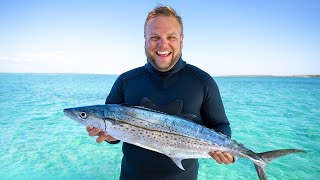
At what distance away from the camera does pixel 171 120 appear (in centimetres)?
245

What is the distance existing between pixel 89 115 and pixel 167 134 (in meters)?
0.74

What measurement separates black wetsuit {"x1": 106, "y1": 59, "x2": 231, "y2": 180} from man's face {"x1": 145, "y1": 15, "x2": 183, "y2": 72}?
0.31 ft

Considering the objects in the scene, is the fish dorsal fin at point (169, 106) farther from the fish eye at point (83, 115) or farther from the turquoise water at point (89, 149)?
the turquoise water at point (89, 149)

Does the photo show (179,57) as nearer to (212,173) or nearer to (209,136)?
(209,136)

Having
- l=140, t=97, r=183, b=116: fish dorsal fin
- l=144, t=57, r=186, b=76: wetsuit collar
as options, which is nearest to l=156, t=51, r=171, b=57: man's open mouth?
l=144, t=57, r=186, b=76: wetsuit collar

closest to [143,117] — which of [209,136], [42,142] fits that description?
[209,136]

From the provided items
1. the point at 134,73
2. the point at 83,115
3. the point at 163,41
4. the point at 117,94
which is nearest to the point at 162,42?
the point at 163,41

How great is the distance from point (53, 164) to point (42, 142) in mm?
2734

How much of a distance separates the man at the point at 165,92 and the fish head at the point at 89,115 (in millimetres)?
64

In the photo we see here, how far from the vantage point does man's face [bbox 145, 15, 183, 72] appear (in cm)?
264

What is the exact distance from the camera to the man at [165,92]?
254 cm

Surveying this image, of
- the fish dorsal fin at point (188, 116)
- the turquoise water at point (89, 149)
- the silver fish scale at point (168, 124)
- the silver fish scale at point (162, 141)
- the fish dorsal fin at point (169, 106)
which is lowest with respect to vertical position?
the turquoise water at point (89, 149)

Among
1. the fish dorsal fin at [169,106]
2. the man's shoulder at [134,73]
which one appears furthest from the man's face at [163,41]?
the fish dorsal fin at [169,106]

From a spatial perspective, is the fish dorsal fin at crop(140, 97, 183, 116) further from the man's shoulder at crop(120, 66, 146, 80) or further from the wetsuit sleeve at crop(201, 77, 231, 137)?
the man's shoulder at crop(120, 66, 146, 80)
